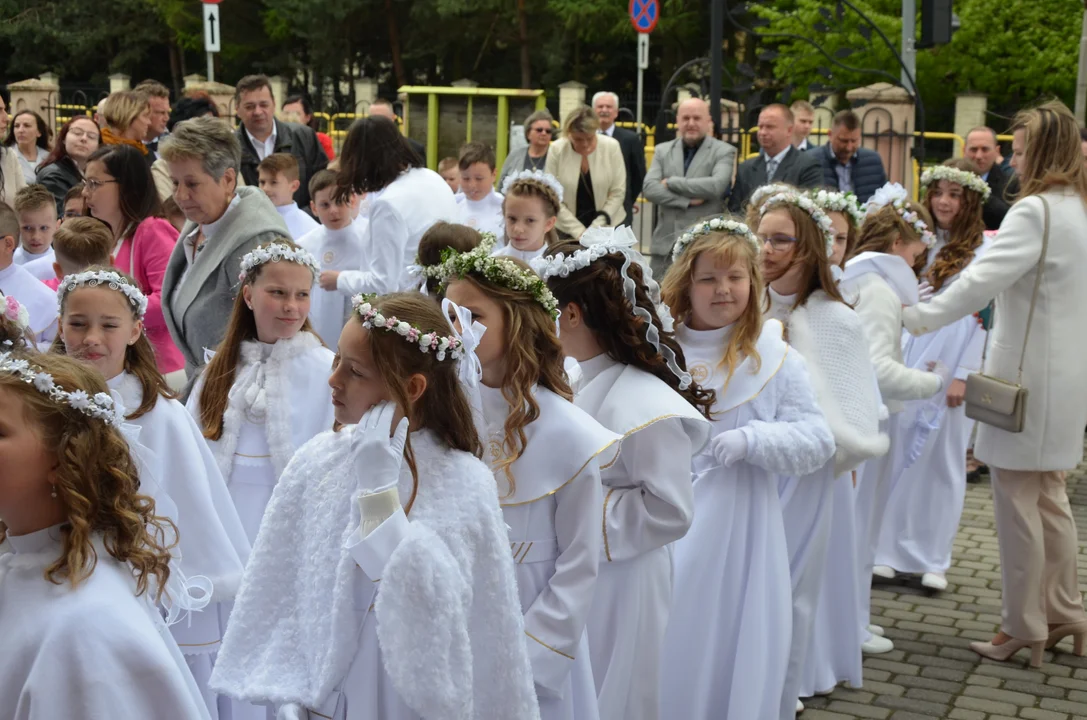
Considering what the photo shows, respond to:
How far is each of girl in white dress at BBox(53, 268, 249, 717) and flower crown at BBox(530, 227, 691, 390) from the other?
3.88 ft

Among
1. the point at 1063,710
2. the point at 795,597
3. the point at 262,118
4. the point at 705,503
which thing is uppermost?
the point at 262,118

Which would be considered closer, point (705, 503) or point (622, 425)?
point (622, 425)

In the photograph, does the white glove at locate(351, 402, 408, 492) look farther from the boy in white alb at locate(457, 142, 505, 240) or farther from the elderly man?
the elderly man

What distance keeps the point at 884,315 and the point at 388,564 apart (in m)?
3.58

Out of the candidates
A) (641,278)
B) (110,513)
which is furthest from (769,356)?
(110,513)

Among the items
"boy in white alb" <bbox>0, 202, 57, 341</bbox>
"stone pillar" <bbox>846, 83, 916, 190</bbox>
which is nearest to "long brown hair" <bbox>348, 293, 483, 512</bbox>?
"boy in white alb" <bbox>0, 202, 57, 341</bbox>

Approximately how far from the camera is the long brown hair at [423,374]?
307cm

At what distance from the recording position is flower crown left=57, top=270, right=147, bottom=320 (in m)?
4.38

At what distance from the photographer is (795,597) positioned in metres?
5.22

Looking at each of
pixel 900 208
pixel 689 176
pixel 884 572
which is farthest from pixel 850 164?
pixel 900 208

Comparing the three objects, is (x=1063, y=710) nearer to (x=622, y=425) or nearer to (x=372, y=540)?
(x=622, y=425)

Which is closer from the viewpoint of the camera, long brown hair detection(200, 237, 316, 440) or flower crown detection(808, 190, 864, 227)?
long brown hair detection(200, 237, 316, 440)

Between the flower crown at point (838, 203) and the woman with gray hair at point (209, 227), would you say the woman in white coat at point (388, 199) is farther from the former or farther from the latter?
the flower crown at point (838, 203)

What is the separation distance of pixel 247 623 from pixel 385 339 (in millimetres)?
715
